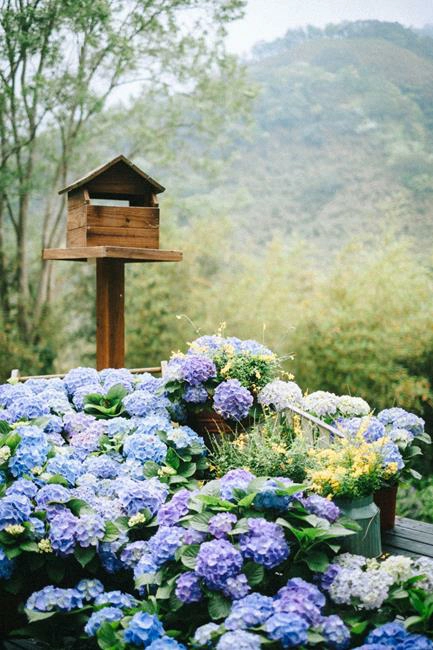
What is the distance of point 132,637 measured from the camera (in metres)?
1.89

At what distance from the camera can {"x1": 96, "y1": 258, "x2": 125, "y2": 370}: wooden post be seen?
13.0 ft

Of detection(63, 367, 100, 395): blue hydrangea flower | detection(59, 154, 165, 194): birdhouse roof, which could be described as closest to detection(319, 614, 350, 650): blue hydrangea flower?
detection(63, 367, 100, 395): blue hydrangea flower

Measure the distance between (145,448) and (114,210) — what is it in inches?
61.0

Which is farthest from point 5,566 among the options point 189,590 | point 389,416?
point 389,416

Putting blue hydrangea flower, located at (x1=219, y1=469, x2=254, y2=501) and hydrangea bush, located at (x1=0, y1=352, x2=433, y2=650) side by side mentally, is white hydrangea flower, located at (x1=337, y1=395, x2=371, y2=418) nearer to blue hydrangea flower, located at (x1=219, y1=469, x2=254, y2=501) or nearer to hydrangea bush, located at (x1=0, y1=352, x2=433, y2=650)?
hydrangea bush, located at (x1=0, y1=352, x2=433, y2=650)

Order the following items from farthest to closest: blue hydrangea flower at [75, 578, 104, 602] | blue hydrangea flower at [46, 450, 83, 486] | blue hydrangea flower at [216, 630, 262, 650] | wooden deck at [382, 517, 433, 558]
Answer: wooden deck at [382, 517, 433, 558] < blue hydrangea flower at [46, 450, 83, 486] < blue hydrangea flower at [75, 578, 104, 602] < blue hydrangea flower at [216, 630, 262, 650]

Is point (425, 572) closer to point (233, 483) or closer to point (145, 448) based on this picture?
point (233, 483)

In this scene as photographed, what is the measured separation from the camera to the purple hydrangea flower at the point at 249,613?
1.85m

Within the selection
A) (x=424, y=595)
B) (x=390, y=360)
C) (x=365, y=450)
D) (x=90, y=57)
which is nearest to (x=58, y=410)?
(x=365, y=450)

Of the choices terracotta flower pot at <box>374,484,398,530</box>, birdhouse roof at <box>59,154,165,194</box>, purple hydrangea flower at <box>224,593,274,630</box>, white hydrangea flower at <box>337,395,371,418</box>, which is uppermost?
birdhouse roof at <box>59,154,165,194</box>

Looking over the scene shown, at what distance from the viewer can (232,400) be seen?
301cm

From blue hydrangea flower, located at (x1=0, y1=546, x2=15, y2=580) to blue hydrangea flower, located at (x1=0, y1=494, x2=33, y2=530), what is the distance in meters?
0.09

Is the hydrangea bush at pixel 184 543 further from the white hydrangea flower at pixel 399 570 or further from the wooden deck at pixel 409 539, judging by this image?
the wooden deck at pixel 409 539

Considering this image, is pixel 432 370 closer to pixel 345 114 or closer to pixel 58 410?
pixel 58 410
